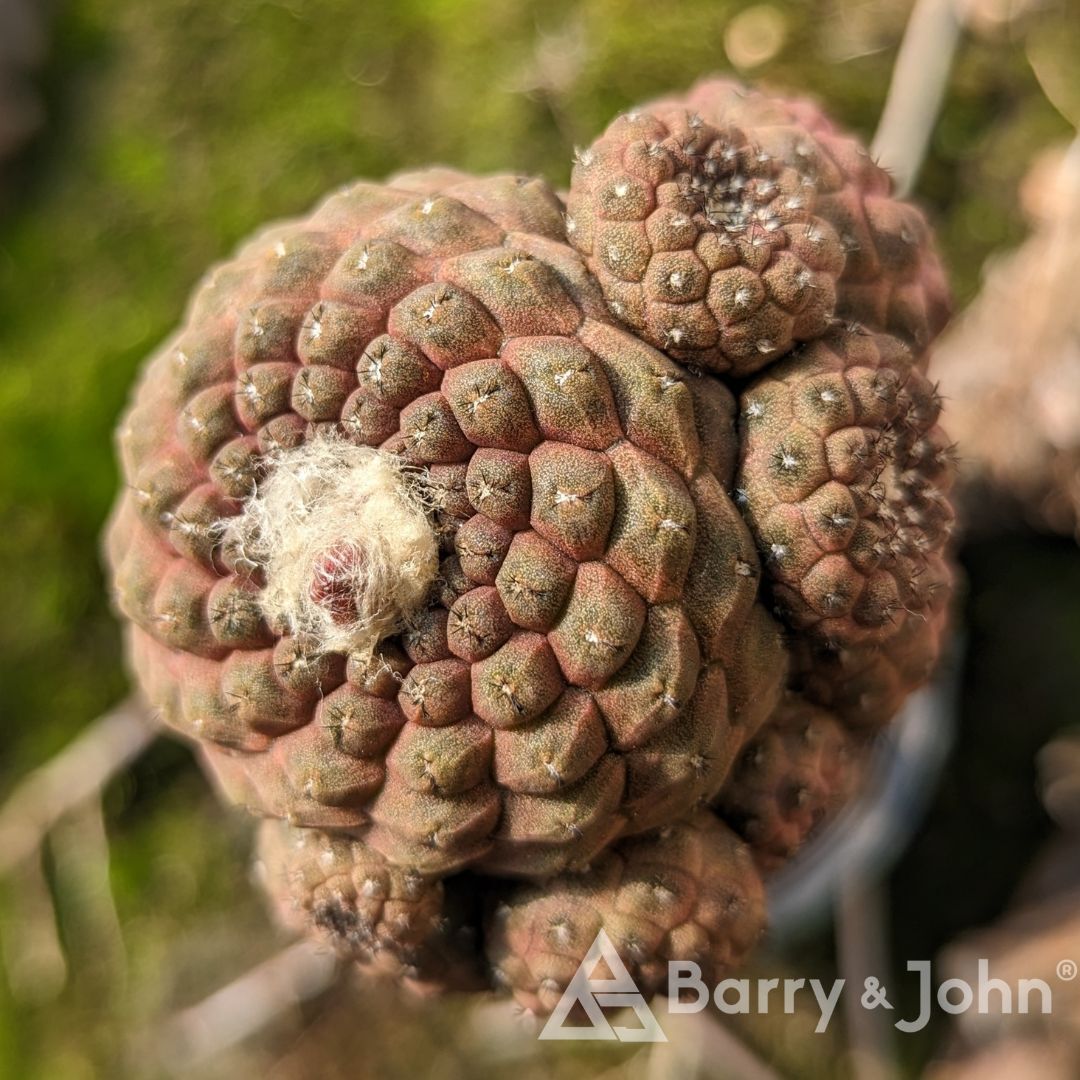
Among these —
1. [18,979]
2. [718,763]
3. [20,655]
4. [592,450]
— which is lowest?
[18,979]

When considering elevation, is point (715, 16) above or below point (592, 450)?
above

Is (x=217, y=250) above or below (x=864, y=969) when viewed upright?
above

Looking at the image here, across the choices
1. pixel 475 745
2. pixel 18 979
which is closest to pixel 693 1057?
pixel 475 745

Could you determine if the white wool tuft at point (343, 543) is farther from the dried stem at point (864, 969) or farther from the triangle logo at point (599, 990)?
the dried stem at point (864, 969)

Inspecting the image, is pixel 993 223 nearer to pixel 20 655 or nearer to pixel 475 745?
pixel 475 745

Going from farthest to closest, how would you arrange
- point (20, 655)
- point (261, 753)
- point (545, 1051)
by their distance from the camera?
point (20, 655), point (545, 1051), point (261, 753)

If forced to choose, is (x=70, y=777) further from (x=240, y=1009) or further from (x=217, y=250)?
(x=217, y=250)

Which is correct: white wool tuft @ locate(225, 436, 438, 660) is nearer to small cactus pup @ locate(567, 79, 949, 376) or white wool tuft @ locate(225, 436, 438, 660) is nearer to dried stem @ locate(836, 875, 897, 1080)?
small cactus pup @ locate(567, 79, 949, 376)

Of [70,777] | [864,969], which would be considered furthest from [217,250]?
[864,969]
